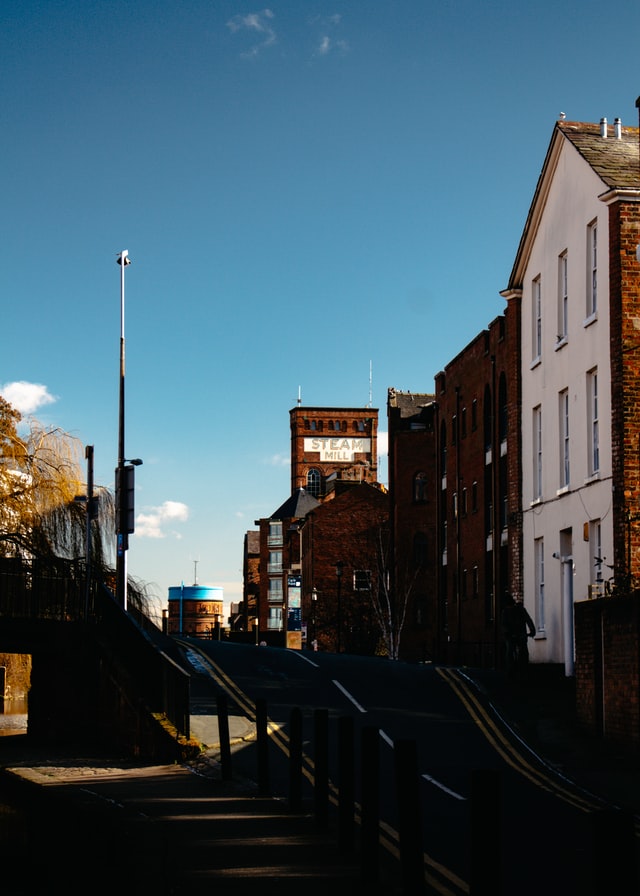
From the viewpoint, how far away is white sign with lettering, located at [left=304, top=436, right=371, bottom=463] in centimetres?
15300

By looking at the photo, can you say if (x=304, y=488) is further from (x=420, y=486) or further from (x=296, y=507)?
(x=420, y=486)

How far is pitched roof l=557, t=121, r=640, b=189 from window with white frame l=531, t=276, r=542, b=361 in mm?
3713

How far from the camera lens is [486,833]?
715 centimetres

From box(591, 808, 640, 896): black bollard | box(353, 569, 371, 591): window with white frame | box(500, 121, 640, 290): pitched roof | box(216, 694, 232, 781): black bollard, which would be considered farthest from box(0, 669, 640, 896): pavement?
box(353, 569, 371, 591): window with white frame

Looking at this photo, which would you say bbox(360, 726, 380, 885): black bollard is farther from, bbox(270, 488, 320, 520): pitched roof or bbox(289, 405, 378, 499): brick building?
bbox(289, 405, 378, 499): brick building

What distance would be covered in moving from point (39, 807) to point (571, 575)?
59.6 ft

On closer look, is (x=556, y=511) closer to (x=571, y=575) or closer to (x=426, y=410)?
(x=571, y=575)

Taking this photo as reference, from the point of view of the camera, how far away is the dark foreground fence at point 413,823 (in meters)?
5.48

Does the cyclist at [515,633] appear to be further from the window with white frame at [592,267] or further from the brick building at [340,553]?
the brick building at [340,553]

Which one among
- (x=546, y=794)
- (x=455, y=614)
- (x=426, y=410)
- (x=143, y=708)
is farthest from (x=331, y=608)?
(x=546, y=794)

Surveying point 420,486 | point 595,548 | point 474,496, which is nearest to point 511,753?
point 595,548

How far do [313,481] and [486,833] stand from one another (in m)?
144

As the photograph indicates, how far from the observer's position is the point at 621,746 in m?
20.8

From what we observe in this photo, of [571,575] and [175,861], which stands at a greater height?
[571,575]
